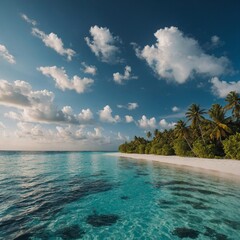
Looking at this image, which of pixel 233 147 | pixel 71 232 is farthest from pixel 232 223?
pixel 233 147

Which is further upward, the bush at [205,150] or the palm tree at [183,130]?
the palm tree at [183,130]

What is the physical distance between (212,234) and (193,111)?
44.7 meters

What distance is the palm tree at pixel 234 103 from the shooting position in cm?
4372

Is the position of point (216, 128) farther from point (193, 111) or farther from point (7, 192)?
point (7, 192)

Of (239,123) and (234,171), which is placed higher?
(239,123)

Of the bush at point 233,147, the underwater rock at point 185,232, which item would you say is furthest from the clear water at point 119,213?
the bush at point 233,147

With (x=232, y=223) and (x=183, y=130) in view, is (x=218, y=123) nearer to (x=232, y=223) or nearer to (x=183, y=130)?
(x=183, y=130)

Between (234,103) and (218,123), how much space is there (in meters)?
7.40

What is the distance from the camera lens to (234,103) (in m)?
44.0

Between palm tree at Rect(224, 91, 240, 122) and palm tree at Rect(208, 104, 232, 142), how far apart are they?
1944 millimetres

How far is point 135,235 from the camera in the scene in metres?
7.96

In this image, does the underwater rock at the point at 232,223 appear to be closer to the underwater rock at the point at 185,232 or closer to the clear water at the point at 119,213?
the clear water at the point at 119,213

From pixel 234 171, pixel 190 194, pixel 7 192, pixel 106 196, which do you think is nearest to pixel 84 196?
pixel 106 196

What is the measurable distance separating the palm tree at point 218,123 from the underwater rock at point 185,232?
3680cm
